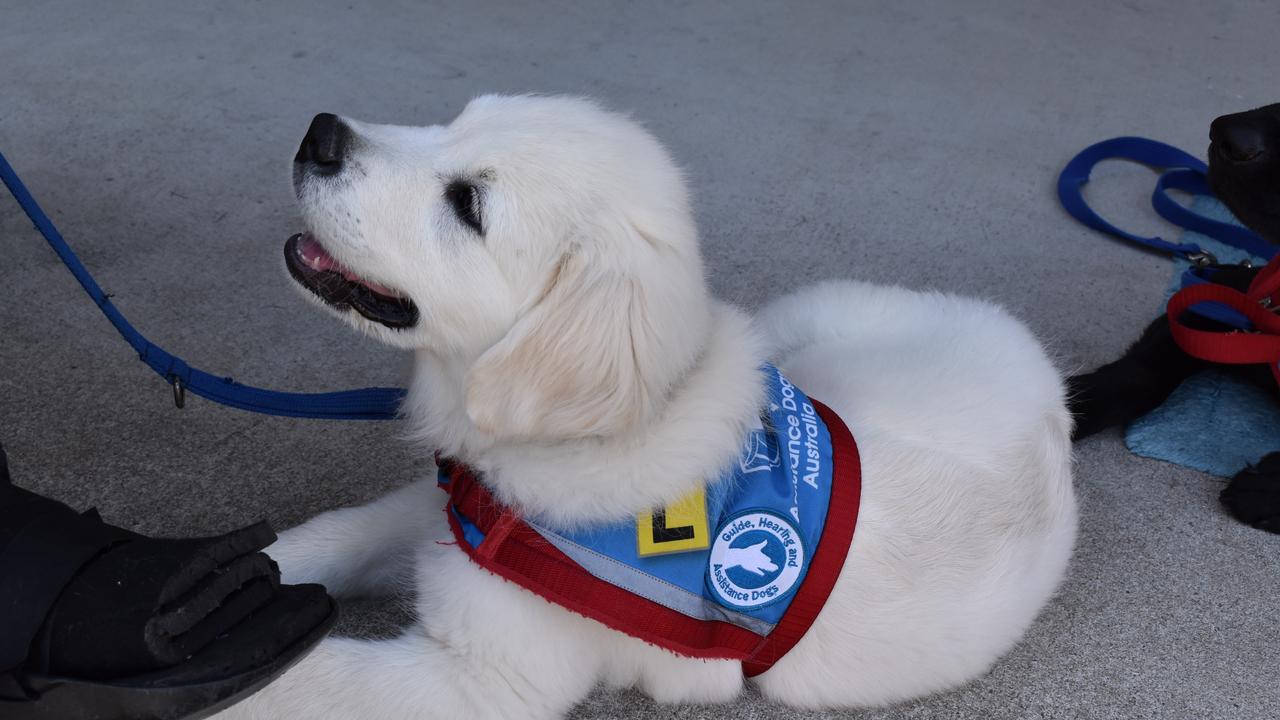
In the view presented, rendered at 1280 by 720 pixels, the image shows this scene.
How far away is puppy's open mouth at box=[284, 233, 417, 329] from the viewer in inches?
67.4

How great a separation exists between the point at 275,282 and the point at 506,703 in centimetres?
183

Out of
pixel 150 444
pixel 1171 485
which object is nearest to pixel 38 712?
pixel 150 444

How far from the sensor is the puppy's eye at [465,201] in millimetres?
1652

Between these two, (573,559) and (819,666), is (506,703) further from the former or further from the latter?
(819,666)

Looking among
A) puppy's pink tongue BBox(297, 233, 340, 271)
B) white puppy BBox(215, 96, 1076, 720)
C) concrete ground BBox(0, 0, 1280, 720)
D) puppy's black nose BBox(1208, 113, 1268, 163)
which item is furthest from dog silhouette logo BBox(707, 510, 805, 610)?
puppy's black nose BBox(1208, 113, 1268, 163)

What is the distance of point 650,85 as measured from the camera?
4.48 meters

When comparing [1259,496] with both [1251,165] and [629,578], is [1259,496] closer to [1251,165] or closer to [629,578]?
[1251,165]

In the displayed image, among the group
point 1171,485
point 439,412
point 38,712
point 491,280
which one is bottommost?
point 1171,485

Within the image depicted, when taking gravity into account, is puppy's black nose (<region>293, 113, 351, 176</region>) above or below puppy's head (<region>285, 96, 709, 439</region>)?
above

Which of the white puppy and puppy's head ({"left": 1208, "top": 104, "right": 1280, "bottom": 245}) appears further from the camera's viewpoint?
puppy's head ({"left": 1208, "top": 104, "right": 1280, "bottom": 245})

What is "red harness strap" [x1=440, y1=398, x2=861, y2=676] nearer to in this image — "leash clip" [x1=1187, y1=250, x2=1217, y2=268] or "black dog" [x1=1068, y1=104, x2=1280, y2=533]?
"black dog" [x1=1068, y1=104, x2=1280, y2=533]

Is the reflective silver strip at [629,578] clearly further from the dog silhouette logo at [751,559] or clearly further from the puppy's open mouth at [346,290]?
the puppy's open mouth at [346,290]

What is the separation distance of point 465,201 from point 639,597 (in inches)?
28.4

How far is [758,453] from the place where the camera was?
1.75 metres
